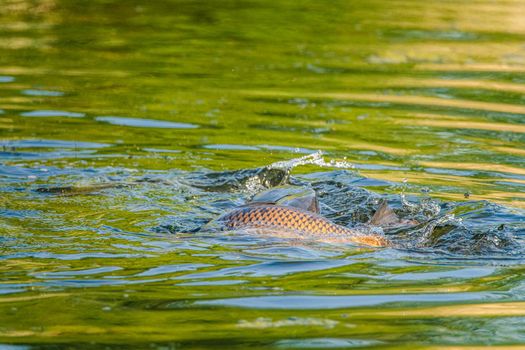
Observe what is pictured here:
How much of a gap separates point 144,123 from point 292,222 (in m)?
4.46

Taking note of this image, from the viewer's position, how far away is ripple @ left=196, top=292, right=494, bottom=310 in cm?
523

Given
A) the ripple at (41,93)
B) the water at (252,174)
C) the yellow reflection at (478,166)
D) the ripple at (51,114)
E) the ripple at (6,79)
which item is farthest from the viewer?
the ripple at (6,79)

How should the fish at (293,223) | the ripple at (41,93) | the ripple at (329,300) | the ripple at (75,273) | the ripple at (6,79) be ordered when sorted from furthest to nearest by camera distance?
1. the ripple at (6,79)
2. the ripple at (41,93)
3. the fish at (293,223)
4. the ripple at (75,273)
5. the ripple at (329,300)

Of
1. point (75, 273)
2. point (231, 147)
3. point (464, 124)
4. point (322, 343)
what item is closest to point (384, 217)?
point (75, 273)

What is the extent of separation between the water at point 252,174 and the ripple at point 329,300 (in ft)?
0.05

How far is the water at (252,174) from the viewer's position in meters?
5.10

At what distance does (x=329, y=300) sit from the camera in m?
5.34

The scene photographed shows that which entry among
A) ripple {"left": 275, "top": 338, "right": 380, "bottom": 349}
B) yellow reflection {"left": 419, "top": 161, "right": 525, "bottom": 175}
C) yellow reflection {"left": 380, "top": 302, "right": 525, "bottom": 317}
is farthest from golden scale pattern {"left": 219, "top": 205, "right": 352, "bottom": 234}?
yellow reflection {"left": 419, "top": 161, "right": 525, "bottom": 175}

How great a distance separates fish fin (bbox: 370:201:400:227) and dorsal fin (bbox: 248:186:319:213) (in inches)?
14.9

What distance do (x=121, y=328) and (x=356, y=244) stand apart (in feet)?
6.10

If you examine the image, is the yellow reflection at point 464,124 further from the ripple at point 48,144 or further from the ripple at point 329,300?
the ripple at point 329,300

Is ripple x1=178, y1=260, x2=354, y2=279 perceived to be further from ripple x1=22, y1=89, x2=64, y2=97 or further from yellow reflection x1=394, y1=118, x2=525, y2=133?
ripple x1=22, y1=89, x2=64, y2=97

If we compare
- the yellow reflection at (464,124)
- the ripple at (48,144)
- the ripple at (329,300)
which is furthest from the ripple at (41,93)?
the ripple at (329,300)

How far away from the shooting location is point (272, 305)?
5223 millimetres
